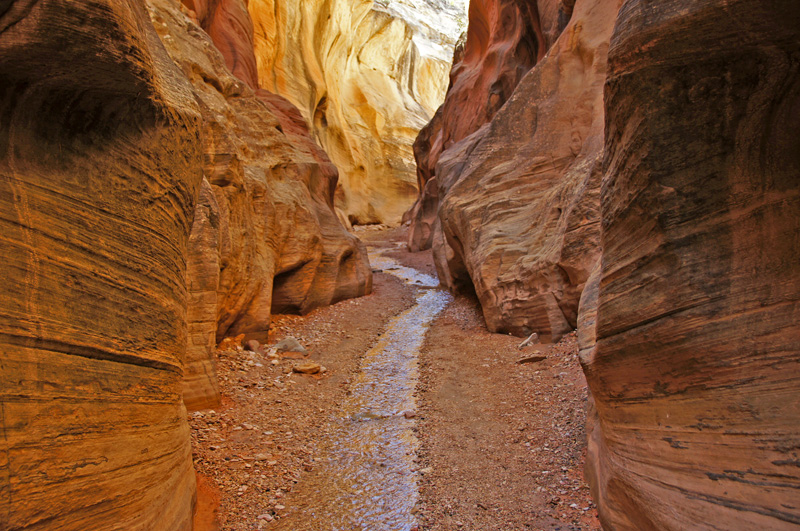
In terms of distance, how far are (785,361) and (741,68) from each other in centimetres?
164

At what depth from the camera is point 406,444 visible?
19.5ft

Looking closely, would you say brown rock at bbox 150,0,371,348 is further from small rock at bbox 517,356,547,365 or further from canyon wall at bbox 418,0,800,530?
canyon wall at bbox 418,0,800,530

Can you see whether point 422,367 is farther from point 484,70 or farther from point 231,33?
point 484,70

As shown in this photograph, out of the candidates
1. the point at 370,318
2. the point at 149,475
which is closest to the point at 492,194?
the point at 370,318

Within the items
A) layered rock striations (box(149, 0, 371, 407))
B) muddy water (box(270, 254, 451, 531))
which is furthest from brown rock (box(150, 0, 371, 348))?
muddy water (box(270, 254, 451, 531))

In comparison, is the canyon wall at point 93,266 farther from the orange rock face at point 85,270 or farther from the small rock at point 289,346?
the small rock at point 289,346

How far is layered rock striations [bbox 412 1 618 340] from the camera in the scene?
7.96m

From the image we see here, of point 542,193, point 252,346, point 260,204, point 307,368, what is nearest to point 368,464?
point 307,368

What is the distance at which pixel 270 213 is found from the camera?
10391 mm

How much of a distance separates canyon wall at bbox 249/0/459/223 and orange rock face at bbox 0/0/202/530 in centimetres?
2382

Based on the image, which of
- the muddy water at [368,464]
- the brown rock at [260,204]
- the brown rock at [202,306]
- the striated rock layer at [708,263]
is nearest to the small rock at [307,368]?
the muddy water at [368,464]

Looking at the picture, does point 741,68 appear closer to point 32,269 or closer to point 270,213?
point 32,269

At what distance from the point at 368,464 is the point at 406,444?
0.61 m

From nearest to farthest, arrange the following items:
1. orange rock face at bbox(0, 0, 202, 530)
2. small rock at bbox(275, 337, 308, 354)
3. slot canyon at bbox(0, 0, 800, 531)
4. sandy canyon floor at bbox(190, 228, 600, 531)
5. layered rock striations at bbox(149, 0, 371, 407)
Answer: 1. orange rock face at bbox(0, 0, 202, 530)
2. slot canyon at bbox(0, 0, 800, 531)
3. sandy canyon floor at bbox(190, 228, 600, 531)
4. layered rock striations at bbox(149, 0, 371, 407)
5. small rock at bbox(275, 337, 308, 354)
